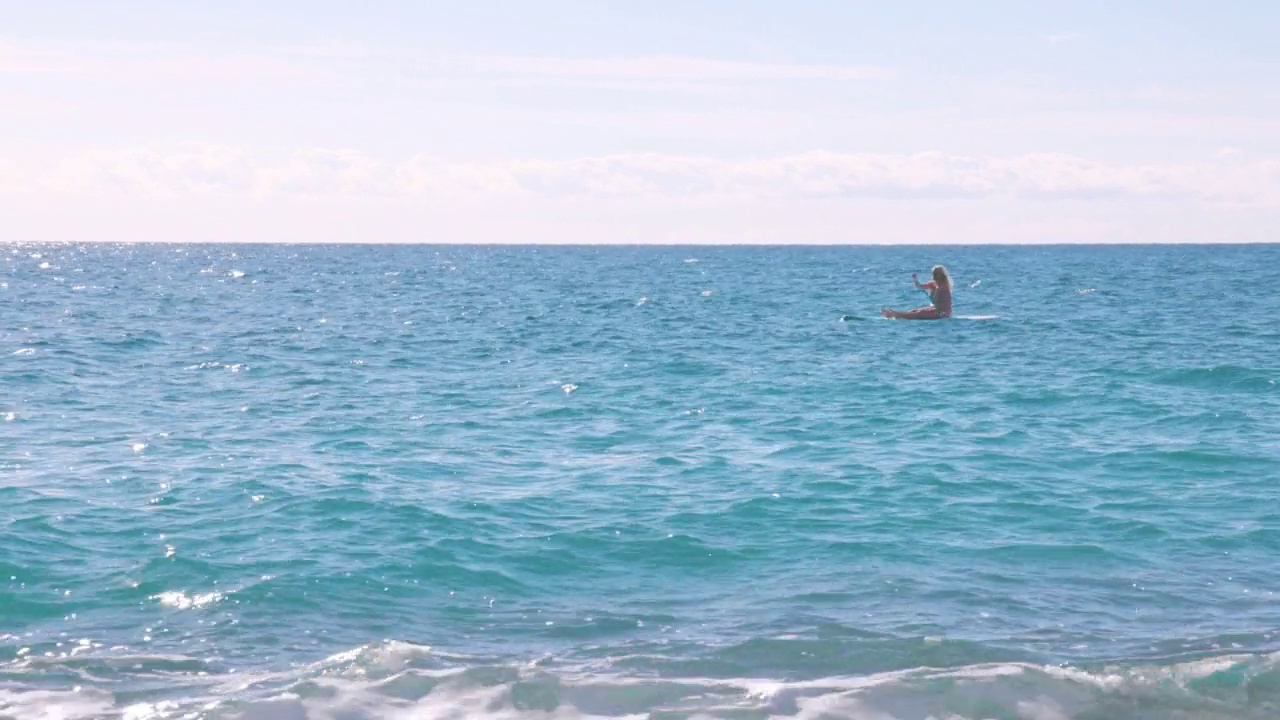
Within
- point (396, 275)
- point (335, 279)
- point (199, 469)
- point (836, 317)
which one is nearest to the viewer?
point (199, 469)

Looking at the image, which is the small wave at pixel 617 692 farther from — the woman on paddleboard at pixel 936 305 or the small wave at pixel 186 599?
the woman on paddleboard at pixel 936 305

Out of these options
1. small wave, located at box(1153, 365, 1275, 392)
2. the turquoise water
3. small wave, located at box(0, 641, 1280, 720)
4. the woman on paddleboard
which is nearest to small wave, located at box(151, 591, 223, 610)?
the turquoise water

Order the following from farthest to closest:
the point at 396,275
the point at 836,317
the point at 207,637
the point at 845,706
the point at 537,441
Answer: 1. the point at 396,275
2. the point at 836,317
3. the point at 537,441
4. the point at 207,637
5. the point at 845,706

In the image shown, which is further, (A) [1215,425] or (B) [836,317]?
(B) [836,317]

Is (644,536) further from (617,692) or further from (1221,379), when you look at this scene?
(1221,379)

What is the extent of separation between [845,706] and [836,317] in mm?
31415

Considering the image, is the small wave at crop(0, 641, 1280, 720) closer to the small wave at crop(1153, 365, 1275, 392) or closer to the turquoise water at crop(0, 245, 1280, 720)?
the turquoise water at crop(0, 245, 1280, 720)

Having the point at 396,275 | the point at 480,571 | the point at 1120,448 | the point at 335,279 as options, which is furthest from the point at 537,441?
the point at 396,275

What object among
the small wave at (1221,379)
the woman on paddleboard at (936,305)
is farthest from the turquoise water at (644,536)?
the woman on paddleboard at (936,305)

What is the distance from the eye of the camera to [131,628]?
9.95 meters

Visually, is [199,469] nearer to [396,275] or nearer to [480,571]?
[480,571]

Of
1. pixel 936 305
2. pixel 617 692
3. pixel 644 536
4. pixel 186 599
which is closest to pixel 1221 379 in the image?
pixel 936 305

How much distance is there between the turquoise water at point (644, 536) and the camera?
8.88 m

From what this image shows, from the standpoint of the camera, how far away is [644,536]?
41.8 ft
